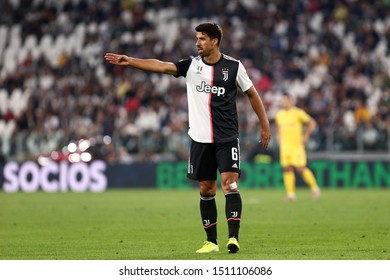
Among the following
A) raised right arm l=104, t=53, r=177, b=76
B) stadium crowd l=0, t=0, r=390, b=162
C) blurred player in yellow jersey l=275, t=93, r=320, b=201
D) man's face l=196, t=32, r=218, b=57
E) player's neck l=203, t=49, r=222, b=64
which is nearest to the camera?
raised right arm l=104, t=53, r=177, b=76

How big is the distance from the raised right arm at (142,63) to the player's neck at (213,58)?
379 mm

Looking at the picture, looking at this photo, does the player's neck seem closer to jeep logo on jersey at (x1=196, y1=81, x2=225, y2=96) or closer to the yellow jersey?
jeep logo on jersey at (x1=196, y1=81, x2=225, y2=96)

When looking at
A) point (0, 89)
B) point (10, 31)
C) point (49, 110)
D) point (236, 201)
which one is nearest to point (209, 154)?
point (236, 201)

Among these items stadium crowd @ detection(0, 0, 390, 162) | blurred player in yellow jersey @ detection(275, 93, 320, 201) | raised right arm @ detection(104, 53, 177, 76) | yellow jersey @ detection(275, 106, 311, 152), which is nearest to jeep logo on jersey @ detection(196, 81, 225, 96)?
raised right arm @ detection(104, 53, 177, 76)

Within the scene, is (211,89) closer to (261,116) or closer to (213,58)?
(213,58)

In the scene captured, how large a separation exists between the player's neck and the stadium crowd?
17959mm

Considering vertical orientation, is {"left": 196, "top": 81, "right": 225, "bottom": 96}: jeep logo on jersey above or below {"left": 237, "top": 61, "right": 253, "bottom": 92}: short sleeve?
below

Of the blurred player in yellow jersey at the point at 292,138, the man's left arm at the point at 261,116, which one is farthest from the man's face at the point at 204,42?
the blurred player in yellow jersey at the point at 292,138

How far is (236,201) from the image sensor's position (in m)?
12.3

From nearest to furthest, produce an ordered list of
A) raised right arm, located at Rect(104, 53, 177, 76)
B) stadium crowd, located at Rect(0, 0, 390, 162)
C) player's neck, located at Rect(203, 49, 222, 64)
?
1. raised right arm, located at Rect(104, 53, 177, 76)
2. player's neck, located at Rect(203, 49, 222, 64)
3. stadium crowd, located at Rect(0, 0, 390, 162)

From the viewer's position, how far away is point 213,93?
40.1 feet

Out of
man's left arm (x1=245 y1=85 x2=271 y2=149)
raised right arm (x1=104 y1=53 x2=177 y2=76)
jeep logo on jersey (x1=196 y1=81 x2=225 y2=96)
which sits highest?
raised right arm (x1=104 y1=53 x2=177 y2=76)

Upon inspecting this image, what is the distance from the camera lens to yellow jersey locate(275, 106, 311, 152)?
82.7 ft

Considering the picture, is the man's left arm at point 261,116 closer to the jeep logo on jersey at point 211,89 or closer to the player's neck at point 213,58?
the jeep logo on jersey at point 211,89
